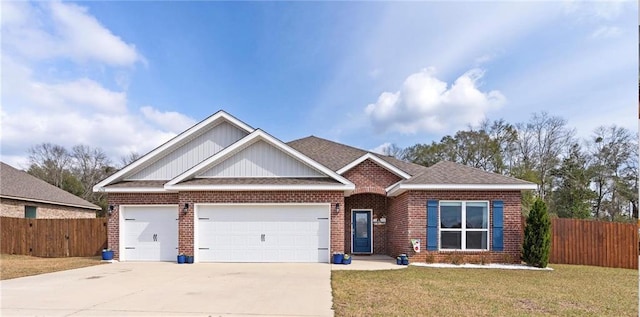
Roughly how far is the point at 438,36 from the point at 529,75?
13.8 feet

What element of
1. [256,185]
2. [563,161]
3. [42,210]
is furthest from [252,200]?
[563,161]

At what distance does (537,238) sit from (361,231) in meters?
6.62

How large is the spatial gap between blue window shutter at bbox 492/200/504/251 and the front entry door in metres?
5.24

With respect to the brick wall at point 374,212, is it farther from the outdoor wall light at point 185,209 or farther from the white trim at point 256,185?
the outdoor wall light at point 185,209

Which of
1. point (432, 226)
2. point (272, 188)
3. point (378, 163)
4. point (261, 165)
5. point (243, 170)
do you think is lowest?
point (432, 226)

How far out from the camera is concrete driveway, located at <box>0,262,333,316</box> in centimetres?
673

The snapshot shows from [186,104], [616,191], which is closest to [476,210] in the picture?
[186,104]

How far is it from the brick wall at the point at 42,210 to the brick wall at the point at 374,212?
16902mm

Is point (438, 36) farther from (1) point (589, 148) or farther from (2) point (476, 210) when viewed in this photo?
(1) point (589, 148)

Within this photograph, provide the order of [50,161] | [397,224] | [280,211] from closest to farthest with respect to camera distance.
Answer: [280,211] → [397,224] → [50,161]

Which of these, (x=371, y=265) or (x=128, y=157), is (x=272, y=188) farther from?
(x=128, y=157)

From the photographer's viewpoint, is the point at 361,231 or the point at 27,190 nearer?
the point at 361,231

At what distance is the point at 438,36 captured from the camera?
48.4 ft

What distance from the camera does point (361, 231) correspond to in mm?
17281
